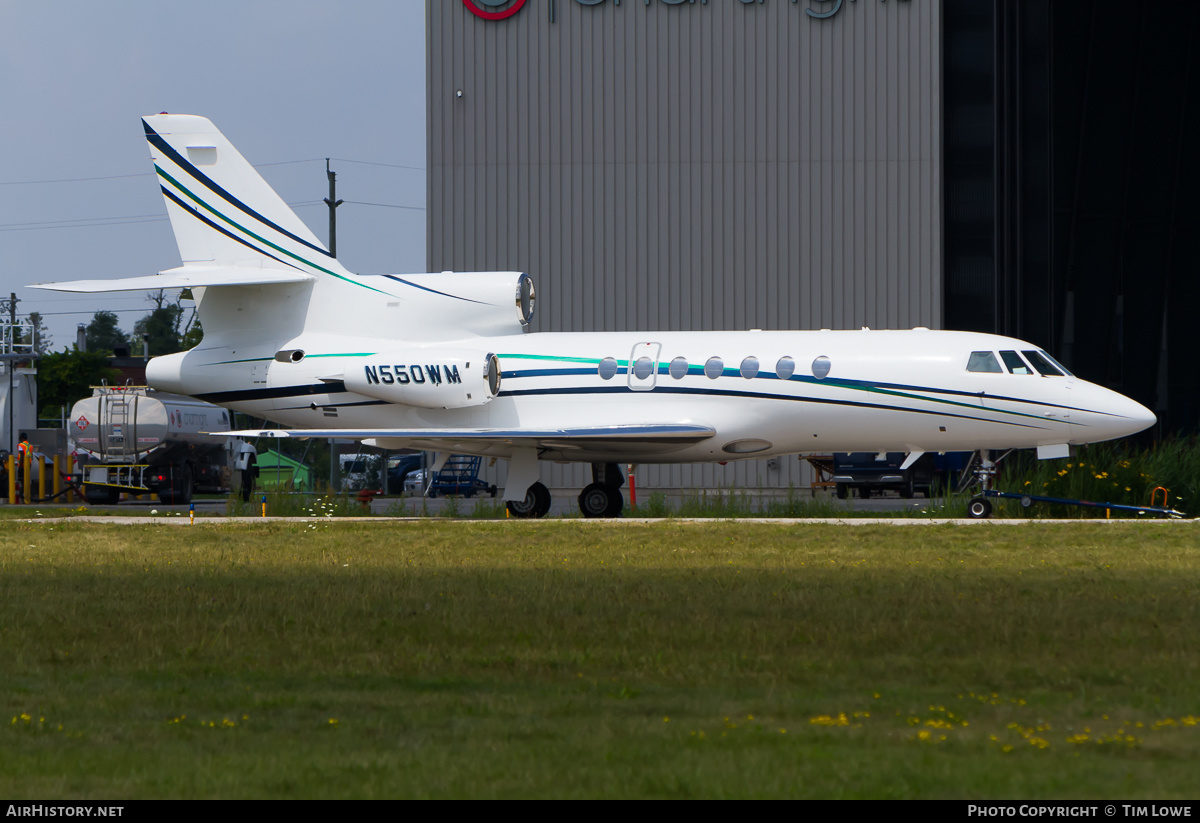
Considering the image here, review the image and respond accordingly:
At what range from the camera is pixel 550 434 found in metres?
21.0

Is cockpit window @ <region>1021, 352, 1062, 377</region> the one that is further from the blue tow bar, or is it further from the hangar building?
the hangar building

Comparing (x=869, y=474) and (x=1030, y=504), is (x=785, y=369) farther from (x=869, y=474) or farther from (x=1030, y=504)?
(x=869, y=474)

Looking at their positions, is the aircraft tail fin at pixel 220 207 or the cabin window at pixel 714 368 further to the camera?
the aircraft tail fin at pixel 220 207

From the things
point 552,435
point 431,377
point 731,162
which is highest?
point 731,162

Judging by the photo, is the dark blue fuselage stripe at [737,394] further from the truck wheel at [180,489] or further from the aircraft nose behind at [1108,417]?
the truck wheel at [180,489]

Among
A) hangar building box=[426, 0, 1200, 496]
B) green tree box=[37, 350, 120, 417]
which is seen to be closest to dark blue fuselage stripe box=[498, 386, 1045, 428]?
hangar building box=[426, 0, 1200, 496]

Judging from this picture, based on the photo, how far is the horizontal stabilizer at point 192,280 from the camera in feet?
68.1

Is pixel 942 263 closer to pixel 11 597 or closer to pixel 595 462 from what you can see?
pixel 595 462

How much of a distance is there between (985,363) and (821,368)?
95.5 inches

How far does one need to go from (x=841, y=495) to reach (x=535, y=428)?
44.1 feet

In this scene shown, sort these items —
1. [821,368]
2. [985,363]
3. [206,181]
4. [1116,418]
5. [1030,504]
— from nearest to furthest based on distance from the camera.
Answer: [1116,418], [1030,504], [985,363], [821,368], [206,181]

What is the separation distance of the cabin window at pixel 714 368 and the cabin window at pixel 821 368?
1.43m

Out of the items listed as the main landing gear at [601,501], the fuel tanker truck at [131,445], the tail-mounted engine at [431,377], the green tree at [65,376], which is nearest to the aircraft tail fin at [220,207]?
the tail-mounted engine at [431,377]

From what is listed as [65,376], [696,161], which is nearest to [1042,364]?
[696,161]
